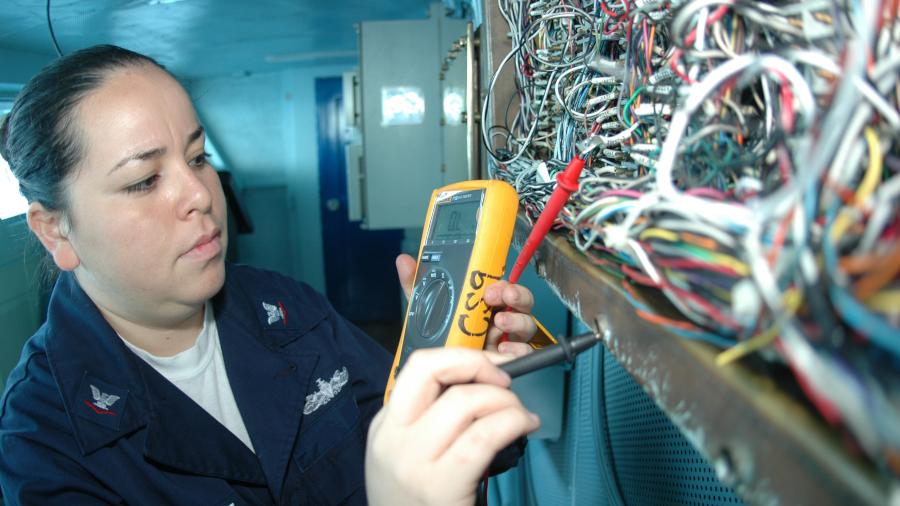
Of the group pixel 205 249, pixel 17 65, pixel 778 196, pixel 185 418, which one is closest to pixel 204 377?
pixel 185 418

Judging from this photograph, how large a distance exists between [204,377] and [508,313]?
618 mm

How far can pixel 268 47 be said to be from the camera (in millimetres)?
3014

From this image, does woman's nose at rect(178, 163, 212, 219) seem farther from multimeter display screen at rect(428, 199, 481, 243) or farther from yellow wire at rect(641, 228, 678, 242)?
yellow wire at rect(641, 228, 678, 242)

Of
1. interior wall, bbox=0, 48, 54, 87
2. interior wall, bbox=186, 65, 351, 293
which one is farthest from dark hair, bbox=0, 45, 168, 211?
interior wall, bbox=186, 65, 351, 293

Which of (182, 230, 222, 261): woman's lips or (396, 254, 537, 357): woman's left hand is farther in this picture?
(182, 230, 222, 261): woman's lips

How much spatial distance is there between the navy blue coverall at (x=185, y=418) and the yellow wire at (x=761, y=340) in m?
0.84

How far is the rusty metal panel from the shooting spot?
0.18 m

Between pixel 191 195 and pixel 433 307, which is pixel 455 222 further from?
pixel 191 195

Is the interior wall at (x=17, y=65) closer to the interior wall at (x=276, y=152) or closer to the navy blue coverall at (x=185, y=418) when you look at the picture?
the navy blue coverall at (x=185, y=418)

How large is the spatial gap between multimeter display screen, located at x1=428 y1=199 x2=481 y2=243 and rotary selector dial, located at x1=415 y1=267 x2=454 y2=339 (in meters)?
0.05

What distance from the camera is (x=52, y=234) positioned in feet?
2.81

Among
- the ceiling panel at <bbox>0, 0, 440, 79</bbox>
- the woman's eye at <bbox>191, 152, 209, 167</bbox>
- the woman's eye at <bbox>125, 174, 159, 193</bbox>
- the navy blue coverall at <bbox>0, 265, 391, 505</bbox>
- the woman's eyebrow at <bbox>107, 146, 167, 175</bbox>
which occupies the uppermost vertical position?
the ceiling panel at <bbox>0, 0, 440, 79</bbox>

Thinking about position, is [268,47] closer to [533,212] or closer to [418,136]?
[418,136]

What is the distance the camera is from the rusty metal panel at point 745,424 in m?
0.18
